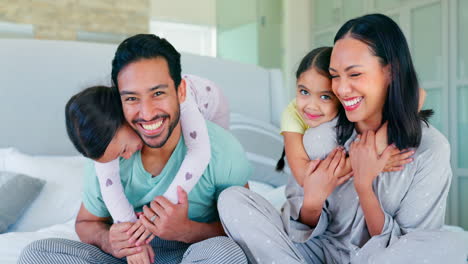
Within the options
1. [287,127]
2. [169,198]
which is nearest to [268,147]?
[287,127]

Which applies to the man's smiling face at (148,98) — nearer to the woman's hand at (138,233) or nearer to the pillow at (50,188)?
the woman's hand at (138,233)

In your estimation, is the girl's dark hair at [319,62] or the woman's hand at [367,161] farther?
Answer: the girl's dark hair at [319,62]

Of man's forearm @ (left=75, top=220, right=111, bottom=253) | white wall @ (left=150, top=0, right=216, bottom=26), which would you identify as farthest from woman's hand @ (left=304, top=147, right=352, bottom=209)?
white wall @ (left=150, top=0, right=216, bottom=26)

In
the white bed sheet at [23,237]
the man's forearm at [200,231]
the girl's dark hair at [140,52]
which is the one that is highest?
the girl's dark hair at [140,52]

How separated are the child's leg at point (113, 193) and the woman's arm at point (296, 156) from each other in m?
0.45

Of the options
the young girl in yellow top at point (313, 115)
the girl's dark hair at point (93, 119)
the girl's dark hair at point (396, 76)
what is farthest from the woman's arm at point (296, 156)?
the girl's dark hair at point (93, 119)

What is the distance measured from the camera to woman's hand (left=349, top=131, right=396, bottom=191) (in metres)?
1.03

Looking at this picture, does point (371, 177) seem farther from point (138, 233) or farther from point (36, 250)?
point (36, 250)

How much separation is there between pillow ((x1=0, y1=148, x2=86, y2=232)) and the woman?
0.91 metres

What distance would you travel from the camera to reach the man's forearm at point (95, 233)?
1.14 metres

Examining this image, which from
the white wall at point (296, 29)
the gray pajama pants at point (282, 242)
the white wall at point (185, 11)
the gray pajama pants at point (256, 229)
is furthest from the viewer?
the white wall at point (185, 11)

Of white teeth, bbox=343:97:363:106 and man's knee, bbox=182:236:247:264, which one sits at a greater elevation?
white teeth, bbox=343:97:363:106

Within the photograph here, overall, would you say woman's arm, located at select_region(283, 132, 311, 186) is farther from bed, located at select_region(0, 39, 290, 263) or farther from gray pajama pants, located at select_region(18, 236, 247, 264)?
bed, located at select_region(0, 39, 290, 263)

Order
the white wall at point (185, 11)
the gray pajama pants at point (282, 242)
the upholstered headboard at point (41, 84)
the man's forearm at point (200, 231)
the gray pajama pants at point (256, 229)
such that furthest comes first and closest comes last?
the white wall at point (185, 11) < the upholstered headboard at point (41, 84) < the man's forearm at point (200, 231) < the gray pajama pants at point (256, 229) < the gray pajama pants at point (282, 242)
